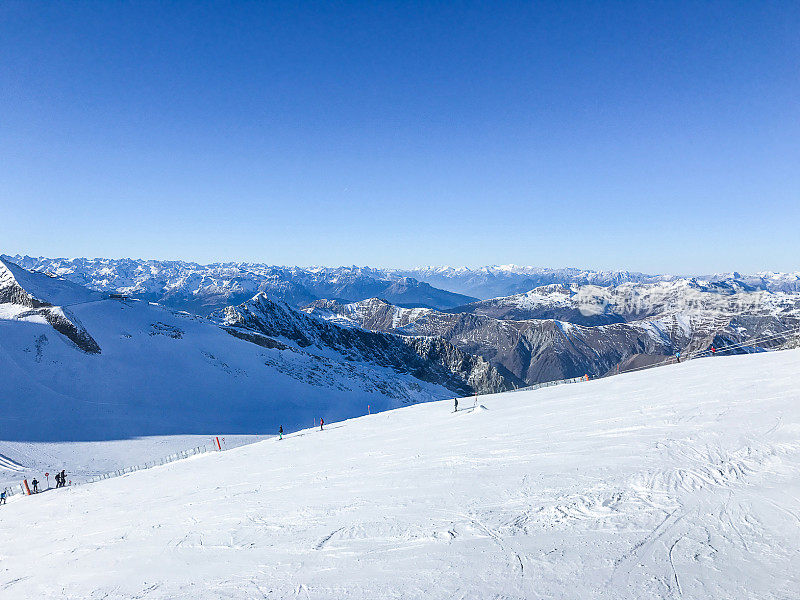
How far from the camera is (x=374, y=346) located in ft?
492

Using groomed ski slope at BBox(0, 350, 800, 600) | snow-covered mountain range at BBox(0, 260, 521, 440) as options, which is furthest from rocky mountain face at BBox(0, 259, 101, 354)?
groomed ski slope at BBox(0, 350, 800, 600)

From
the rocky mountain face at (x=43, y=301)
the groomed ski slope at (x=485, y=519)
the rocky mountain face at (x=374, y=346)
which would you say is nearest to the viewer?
the groomed ski slope at (x=485, y=519)

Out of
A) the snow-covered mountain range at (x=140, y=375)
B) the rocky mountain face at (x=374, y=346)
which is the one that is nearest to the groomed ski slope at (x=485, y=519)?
the snow-covered mountain range at (x=140, y=375)

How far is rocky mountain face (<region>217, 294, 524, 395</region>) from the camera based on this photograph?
411 feet

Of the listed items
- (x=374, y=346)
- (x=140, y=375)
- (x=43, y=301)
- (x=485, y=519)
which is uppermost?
(x=43, y=301)

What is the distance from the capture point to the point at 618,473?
417 inches

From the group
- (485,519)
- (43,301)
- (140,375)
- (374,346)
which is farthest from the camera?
(374,346)

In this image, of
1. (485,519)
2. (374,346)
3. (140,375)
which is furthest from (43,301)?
(374,346)

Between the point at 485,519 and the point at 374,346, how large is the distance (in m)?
142

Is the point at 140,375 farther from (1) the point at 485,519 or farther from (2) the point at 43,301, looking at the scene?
(1) the point at 485,519

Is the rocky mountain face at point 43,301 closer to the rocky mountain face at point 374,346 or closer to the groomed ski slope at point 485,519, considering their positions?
the rocky mountain face at point 374,346

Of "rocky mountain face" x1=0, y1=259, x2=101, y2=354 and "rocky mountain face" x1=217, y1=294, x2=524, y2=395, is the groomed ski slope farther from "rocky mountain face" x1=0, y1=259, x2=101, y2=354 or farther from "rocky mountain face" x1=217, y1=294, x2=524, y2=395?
"rocky mountain face" x1=217, y1=294, x2=524, y2=395

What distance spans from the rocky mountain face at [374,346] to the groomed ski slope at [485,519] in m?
105

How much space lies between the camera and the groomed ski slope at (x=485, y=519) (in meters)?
6.85
